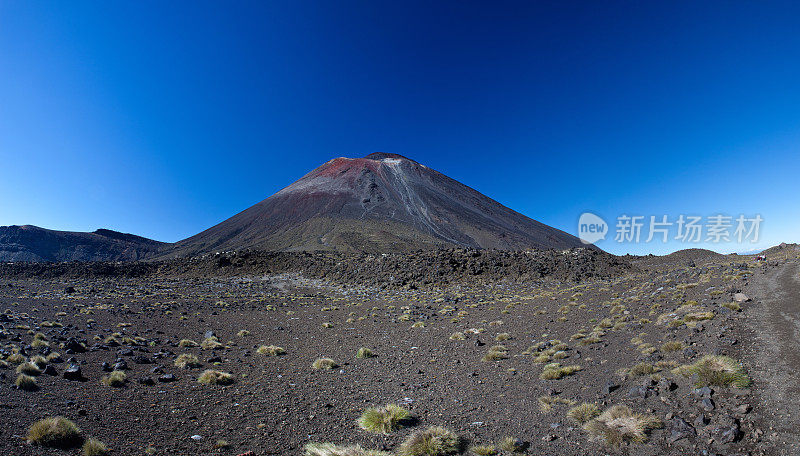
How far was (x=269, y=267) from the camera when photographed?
32.6 m

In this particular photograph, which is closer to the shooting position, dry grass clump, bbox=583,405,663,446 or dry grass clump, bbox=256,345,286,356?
dry grass clump, bbox=583,405,663,446

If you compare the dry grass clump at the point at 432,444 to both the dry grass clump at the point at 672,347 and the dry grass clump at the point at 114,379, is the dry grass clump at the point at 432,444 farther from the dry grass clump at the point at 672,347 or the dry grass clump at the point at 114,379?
the dry grass clump at the point at 114,379

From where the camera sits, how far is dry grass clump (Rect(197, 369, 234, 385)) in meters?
6.57

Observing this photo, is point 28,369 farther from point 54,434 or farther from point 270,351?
point 270,351

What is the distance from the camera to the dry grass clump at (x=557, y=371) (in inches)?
253

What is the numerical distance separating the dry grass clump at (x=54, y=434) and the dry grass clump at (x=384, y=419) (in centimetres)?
360

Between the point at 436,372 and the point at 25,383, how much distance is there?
7.41 meters

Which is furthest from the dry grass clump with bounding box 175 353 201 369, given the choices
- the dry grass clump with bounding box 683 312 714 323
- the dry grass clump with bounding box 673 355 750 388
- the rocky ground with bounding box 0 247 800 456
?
the dry grass clump with bounding box 683 312 714 323

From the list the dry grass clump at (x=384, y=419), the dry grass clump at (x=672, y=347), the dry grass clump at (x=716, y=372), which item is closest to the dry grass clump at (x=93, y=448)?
the dry grass clump at (x=384, y=419)

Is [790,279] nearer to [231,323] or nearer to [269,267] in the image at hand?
[231,323]

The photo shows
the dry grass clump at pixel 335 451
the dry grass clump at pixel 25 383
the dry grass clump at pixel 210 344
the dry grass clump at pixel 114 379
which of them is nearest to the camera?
the dry grass clump at pixel 335 451

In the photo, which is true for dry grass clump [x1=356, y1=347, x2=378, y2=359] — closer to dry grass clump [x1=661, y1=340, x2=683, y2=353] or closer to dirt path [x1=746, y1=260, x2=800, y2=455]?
dry grass clump [x1=661, y1=340, x2=683, y2=353]

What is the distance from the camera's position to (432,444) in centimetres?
413

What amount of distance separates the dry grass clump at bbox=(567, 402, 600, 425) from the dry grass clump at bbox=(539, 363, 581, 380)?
5.06 ft
